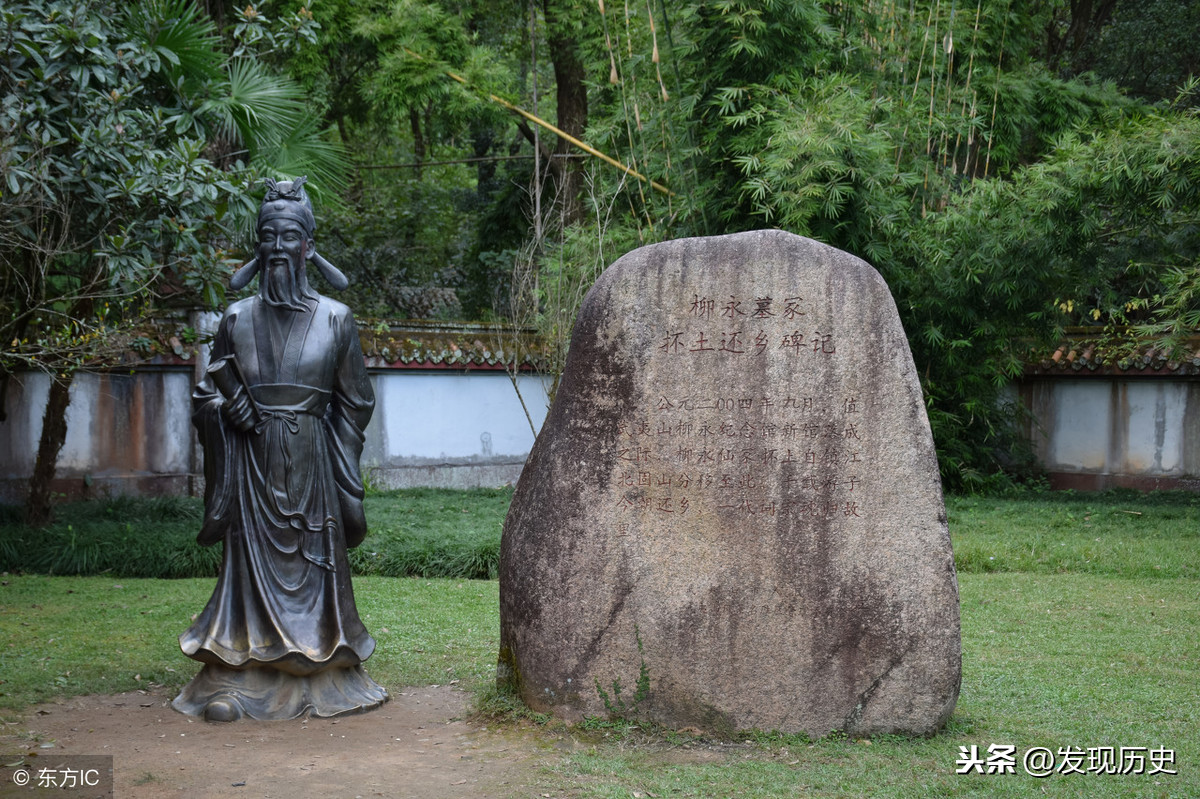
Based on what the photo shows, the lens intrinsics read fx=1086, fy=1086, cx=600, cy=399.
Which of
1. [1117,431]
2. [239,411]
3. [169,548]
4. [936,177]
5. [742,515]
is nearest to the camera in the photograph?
[742,515]

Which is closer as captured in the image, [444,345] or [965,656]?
[965,656]

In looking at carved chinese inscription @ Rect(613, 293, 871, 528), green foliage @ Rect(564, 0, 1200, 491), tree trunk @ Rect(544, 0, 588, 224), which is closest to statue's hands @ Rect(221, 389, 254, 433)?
carved chinese inscription @ Rect(613, 293, 871, 528)

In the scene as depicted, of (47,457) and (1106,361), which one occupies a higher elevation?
(1106,361)

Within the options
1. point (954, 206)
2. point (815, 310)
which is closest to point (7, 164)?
point (815, 310)

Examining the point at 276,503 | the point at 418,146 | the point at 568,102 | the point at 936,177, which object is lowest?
the point at 276,503

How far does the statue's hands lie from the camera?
5.11m

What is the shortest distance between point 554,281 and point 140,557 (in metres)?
5.04

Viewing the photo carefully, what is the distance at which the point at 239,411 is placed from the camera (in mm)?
5117

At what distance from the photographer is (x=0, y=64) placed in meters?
6.85

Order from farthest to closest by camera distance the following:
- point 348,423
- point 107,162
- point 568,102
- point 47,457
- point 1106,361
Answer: point 568,102 < point 1106,361 < point 47,457 < point 107,162 < point 348,423

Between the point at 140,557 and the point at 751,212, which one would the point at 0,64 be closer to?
the point at 140,557

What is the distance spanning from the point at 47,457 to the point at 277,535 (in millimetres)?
5896

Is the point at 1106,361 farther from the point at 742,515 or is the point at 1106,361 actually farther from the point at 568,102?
the point at 742,515

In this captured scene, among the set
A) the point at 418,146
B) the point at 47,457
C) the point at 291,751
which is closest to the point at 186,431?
the point at 47,457
